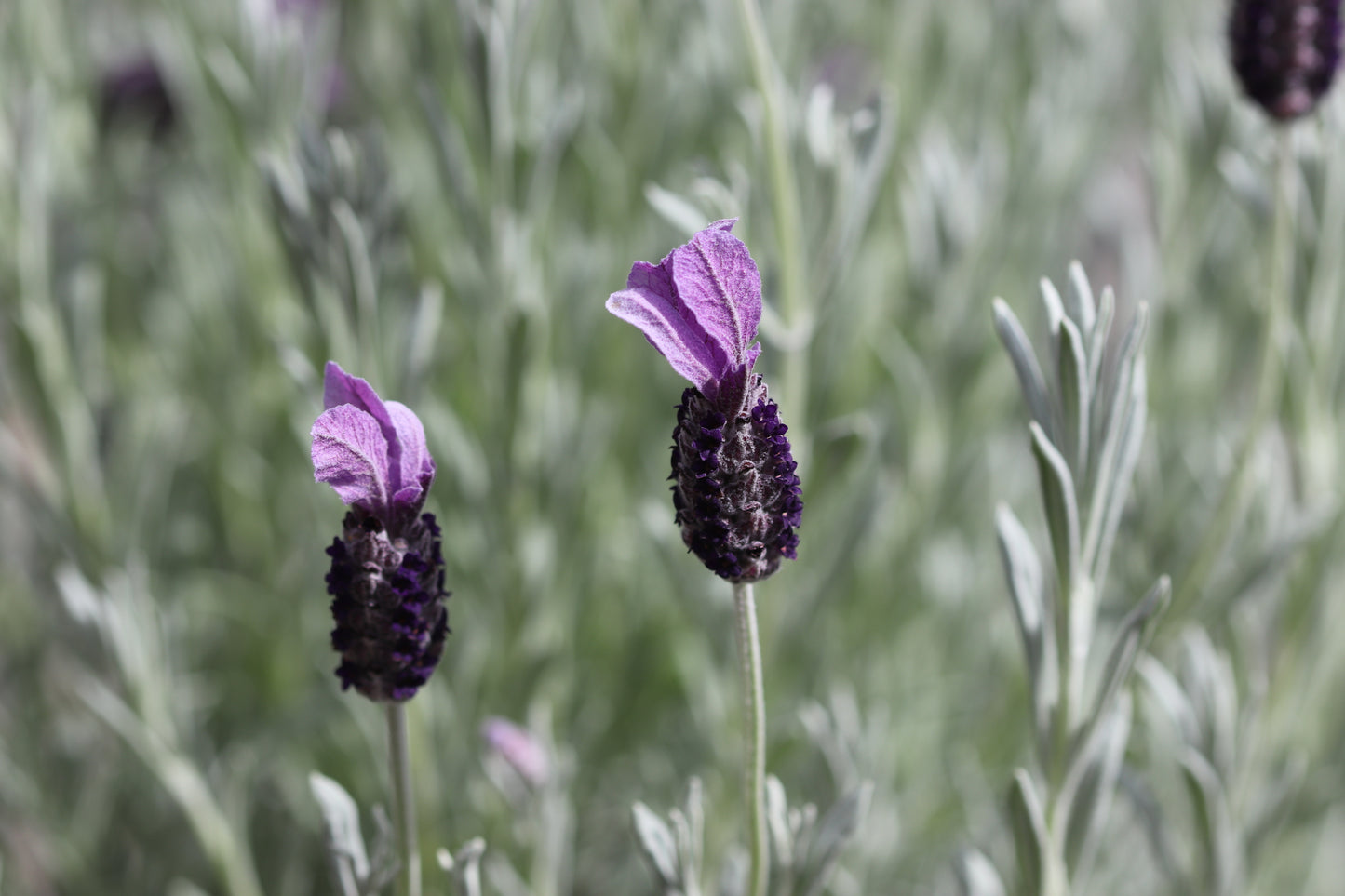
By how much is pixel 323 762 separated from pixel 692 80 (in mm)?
978

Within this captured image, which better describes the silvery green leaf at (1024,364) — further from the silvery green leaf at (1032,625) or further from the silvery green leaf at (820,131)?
the silvery green leaf at (820,131)

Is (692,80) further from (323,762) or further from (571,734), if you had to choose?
(323,762)

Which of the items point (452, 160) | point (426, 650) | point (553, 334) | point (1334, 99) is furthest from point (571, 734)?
point (1334, 99)

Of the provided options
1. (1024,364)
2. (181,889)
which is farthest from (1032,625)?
(181,889)

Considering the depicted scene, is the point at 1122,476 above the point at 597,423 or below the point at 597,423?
below

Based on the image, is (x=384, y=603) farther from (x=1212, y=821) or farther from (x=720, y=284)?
(x=1212, y=821)

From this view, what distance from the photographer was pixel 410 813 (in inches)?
23.4

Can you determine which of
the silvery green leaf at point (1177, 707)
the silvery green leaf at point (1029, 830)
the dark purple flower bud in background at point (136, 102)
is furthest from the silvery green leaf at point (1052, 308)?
the dark purple flower bud in background at point (136, 102)

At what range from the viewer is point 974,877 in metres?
0.77

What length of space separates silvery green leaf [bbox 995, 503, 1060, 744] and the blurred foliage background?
0.18 metres

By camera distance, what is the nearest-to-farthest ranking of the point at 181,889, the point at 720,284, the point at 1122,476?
1. the point at 720,284
2. the point at 1122,476
3. the point at 181,889

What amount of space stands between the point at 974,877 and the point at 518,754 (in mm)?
355

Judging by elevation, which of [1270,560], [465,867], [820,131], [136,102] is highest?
[136,102]

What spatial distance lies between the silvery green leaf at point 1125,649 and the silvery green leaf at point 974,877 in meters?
0.17
